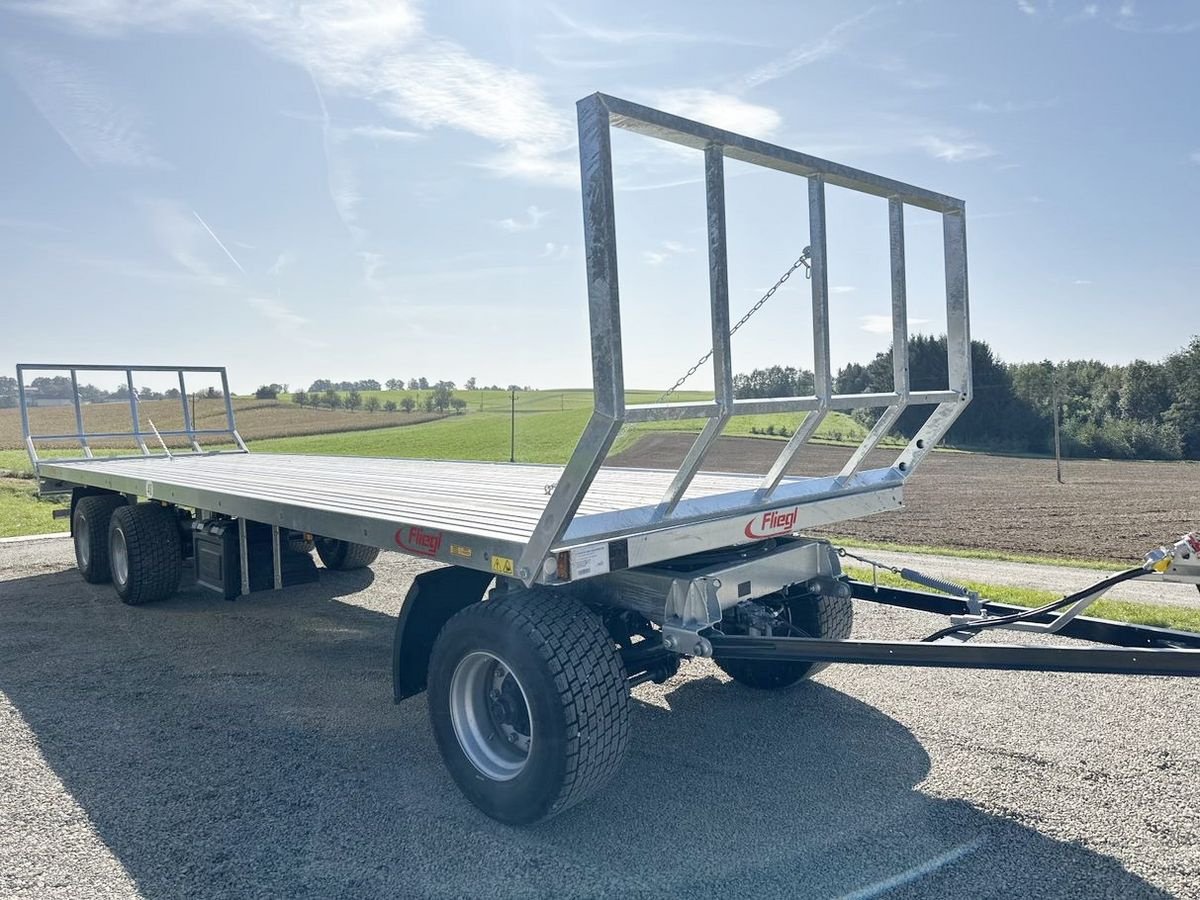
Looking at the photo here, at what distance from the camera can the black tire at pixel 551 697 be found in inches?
128

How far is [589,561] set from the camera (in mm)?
3189

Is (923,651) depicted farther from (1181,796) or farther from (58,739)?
(58,739)

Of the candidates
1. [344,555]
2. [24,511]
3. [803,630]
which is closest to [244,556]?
[344,555]

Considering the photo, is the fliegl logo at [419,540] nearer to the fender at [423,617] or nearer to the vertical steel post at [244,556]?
the fender at [423,617]

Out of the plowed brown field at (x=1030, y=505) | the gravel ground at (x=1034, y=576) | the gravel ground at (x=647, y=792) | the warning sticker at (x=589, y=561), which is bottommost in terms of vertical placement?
the plowed brown field at (x=1030, y=505)

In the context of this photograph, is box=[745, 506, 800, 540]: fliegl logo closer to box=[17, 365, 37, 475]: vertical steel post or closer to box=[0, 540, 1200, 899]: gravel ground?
box=[0, 540, 1200, 899]: gravel ground

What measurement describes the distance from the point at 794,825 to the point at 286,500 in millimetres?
3174

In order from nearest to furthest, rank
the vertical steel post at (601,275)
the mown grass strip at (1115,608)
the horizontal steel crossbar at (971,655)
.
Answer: the horizontal steel crossbar at (971,655)
the vertical steel post at (601,275)
the mown grass strip at (1115,608)

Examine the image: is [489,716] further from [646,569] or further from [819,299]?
[819,299]

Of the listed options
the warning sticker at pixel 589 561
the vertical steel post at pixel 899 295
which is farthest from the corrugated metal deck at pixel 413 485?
the vertical steel post at pixel 899 295

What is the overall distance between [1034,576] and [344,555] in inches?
266

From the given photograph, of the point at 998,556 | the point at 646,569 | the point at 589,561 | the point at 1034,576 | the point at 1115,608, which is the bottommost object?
the point at 998,556

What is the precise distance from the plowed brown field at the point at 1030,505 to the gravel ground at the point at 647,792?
27.0ft

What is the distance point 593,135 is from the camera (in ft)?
9.26
